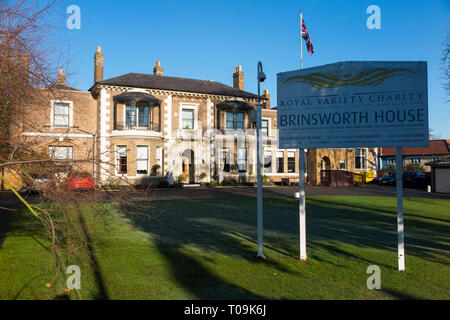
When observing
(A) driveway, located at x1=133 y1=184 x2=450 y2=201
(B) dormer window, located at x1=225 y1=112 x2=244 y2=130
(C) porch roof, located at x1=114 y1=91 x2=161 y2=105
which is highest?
(C) porch roof, located at x1=114 y1=91 x2=161 y2=105

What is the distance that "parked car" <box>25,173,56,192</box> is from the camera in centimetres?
556

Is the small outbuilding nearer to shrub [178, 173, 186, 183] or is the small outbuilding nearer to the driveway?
the driveway

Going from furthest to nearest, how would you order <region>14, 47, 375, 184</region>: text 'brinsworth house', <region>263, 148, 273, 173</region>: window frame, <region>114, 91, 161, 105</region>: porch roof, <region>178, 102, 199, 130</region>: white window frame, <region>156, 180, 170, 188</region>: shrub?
<region>263, 148, 273, 173</region>: window frame
<region>178, 102, 199, 130</region>: white window frame
<region>14, 47, 375, 184</region>: text 'brinsworth house'
<region>114, 91, 161, 105</region>: porch roof
<region>156, 180, 170, 188</region>: shrub

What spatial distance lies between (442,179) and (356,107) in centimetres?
2786

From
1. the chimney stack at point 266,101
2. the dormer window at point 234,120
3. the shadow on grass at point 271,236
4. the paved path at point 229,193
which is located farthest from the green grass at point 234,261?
the chimney stack at point 266,101

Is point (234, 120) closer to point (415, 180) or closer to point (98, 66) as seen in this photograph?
point (98, 66)

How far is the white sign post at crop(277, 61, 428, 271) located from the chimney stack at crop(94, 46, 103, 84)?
25.5 metres

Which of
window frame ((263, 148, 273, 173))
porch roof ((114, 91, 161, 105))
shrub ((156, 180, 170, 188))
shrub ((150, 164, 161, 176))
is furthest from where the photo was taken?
window frame ((263, 148, 273, 173))

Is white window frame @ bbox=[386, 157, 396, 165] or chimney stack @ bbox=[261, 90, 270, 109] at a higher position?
chimney stack @ bbox=[261, 90, 270, 109]

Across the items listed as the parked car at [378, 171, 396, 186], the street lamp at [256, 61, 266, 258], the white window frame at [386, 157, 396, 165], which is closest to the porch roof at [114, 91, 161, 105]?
the street lamp at [256, 61, 266, 258]

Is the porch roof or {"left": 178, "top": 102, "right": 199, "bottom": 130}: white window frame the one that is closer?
the porch roof

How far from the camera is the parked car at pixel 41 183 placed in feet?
18.3
